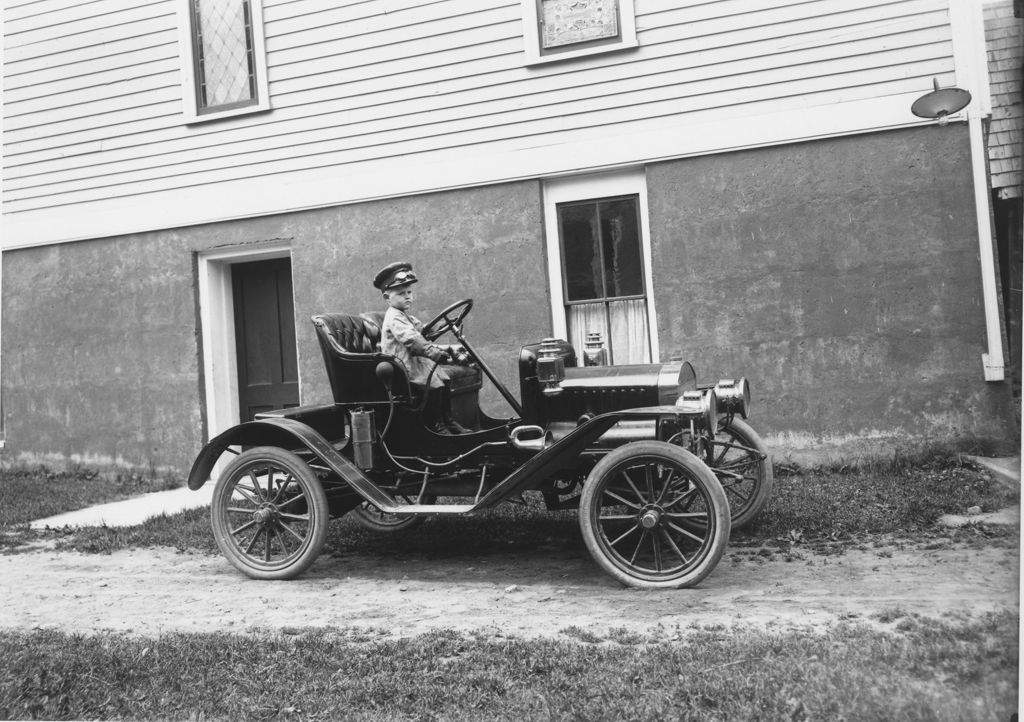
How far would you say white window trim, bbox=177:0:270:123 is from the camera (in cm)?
725

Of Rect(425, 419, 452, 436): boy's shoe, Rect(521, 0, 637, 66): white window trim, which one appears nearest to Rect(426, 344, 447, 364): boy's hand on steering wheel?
Rect(425, 419, 452, 436): boy's shoe

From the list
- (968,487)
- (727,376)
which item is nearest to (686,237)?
(727,376)

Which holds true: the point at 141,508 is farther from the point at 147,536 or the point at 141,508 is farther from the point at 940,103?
the point at 940,103

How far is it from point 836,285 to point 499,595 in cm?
375

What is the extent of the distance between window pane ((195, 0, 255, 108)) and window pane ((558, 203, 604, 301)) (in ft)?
10.0

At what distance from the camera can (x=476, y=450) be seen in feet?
14.9

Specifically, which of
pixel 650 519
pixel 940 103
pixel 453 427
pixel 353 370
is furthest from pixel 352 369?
pixel 940 103

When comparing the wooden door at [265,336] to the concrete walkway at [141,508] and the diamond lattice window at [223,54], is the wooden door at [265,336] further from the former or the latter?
the diamond lattice window at [223,54]

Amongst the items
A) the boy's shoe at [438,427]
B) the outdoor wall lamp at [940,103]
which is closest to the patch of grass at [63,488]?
the boy's shoe at [438,427]

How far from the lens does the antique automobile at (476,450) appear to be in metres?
4.12

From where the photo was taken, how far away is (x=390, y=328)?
15.6ft

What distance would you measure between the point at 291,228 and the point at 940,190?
5216mm

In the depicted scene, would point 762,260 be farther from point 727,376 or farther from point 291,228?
point 291,228

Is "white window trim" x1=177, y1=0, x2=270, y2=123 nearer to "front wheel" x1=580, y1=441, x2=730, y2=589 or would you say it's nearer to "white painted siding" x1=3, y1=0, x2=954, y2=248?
"white painted siding" x1=3, y1=0, x2=954, y2=248
